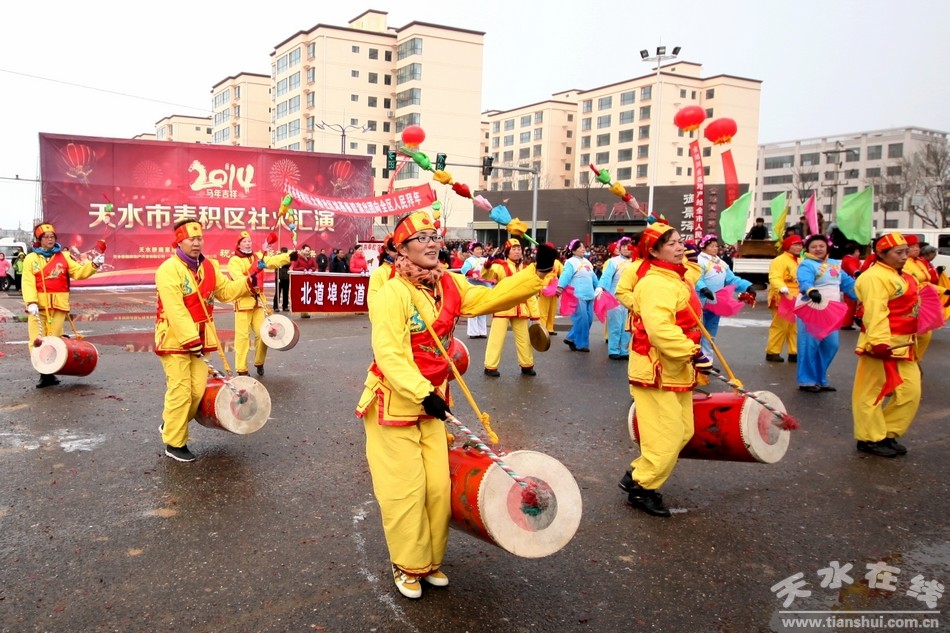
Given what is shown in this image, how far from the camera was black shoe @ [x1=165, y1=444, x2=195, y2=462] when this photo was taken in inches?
215

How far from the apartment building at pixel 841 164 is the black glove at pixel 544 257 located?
2584 inches

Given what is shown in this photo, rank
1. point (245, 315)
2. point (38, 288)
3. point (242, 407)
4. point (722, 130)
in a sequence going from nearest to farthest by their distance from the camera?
point (242, 407), point (38, 288), point (245, 315), point (722, 130)

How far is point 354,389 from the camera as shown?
824 centimetres

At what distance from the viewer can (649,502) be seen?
14.9ft

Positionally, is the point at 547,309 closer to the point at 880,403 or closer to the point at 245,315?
the point at 245,315

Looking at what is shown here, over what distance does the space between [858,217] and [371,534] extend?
7.72 m

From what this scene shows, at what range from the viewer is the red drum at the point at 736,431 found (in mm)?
4383

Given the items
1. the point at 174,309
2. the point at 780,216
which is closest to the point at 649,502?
the point at 174,309

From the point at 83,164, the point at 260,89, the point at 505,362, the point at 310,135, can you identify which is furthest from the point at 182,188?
the point at 260,89

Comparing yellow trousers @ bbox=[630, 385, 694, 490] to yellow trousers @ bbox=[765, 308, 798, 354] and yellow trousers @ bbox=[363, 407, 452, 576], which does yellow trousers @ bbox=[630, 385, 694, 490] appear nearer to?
yellow trousers @ bbox=[363, 407, 452, 576]

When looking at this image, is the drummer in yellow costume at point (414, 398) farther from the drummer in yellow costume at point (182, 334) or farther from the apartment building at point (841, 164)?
the apartment building at point (841, 164)

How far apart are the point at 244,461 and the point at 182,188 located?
19.8 m

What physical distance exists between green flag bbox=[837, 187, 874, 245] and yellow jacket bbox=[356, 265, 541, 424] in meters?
7.15

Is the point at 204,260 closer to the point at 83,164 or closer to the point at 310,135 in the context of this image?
the point at 83,164
